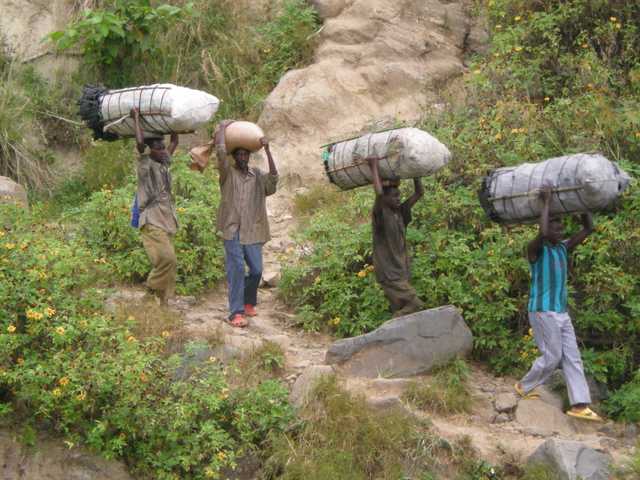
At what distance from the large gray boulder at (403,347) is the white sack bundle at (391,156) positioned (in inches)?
43.4

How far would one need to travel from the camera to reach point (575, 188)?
541cm

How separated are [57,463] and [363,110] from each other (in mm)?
5852

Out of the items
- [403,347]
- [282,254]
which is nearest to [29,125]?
[282,254]

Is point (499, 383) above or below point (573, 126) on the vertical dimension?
below

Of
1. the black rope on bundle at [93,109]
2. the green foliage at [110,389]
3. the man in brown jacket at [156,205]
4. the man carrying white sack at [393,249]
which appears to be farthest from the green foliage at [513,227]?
the black rope on bundle at [93,109]

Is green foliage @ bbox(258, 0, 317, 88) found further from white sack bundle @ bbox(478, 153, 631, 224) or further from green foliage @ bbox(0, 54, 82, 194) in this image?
white sack bundle @ bbox(478, 153, 631, 224)

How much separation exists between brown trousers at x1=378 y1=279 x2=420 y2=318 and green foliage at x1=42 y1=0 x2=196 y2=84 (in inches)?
195

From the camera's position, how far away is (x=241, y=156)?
6691 millimetres

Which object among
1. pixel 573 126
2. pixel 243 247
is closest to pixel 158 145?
pixel 243 247

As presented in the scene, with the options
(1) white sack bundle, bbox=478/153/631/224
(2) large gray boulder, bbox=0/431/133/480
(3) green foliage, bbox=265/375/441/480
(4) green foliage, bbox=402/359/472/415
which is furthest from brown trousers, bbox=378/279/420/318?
(2) large gray boulder, bbox=0/431/133/480

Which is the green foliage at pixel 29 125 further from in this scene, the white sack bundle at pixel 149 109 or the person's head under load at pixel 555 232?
the person's head under load at pixel 555 232

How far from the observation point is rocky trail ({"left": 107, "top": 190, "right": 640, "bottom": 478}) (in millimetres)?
5508

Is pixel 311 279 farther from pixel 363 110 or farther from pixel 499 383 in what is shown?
pixel 363 110

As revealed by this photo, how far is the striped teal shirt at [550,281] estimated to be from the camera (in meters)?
5.65
